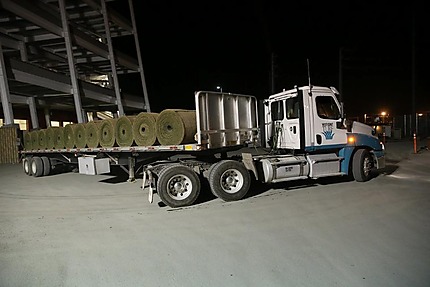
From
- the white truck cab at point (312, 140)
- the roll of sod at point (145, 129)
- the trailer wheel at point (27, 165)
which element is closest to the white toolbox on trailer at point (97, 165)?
the roll of sod at point (145, 129)

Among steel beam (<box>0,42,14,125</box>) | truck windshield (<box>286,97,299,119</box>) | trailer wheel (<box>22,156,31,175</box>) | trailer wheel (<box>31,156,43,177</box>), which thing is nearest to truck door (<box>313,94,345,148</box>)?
truck windshield (<box>286,97,299,119</box>)

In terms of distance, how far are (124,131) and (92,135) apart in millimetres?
1755

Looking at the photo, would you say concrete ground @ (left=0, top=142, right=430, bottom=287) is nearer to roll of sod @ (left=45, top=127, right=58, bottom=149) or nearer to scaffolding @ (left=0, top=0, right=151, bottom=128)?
roll of sod @ (left=45, top=127, right=58, bottom=149)

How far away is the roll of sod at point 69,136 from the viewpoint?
11.8 m

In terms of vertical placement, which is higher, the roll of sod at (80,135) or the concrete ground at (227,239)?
the roll of sod at (80,135)

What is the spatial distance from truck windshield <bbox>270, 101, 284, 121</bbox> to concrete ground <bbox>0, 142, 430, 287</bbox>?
217cm

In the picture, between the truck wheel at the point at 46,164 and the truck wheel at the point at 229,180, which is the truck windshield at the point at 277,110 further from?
the truck wheel at the point at 46,164

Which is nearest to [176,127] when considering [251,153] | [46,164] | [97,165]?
[251,153]

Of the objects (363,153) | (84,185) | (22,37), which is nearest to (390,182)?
(363,153)

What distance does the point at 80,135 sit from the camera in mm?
11414

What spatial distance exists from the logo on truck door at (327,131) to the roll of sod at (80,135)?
7.31 meters

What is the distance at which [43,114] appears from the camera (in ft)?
117

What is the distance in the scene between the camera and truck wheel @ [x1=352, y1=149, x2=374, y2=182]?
10.0 m

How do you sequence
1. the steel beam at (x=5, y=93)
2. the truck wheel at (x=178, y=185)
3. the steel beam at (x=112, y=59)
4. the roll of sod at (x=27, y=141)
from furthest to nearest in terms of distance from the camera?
the steel beam at (x=112, y=59)
the steel beam at (x=5, y=93)
the roll of sod at (x=27, y=141)
the truck wheel at (x=178, y=185)
